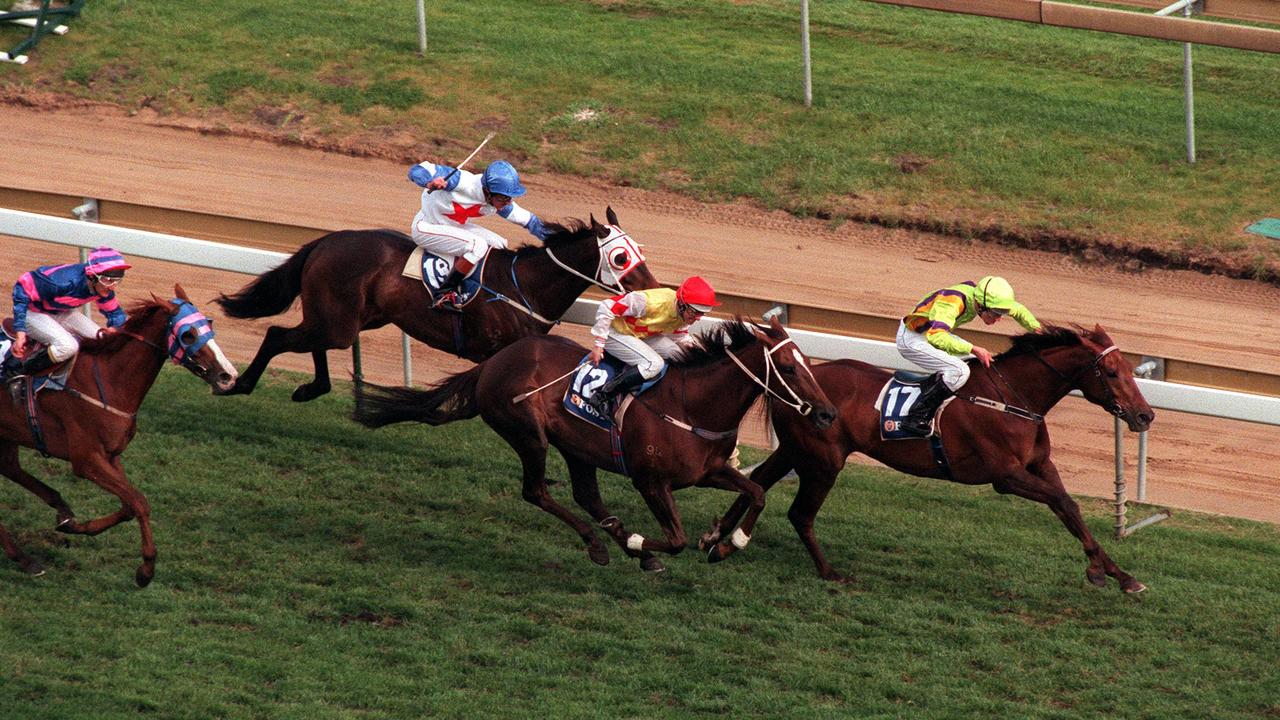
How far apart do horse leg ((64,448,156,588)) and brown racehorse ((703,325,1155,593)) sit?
3.00m

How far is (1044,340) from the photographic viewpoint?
9.34 m

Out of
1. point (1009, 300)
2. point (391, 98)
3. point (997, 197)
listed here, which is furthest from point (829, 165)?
point (1009, 300)

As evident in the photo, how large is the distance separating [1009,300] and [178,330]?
4.36m

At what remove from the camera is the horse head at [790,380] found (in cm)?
860

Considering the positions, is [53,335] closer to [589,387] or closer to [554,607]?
[589,387]

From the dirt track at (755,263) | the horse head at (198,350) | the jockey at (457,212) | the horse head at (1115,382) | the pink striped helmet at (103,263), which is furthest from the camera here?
the dirt track at (755,263)

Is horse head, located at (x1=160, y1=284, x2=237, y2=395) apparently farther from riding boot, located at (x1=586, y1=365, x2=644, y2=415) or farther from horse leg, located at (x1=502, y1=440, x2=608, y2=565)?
riding boot, located at (x1=586, y1=365, x2=644, y2=415)

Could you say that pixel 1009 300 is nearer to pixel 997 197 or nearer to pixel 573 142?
pixel 997 197

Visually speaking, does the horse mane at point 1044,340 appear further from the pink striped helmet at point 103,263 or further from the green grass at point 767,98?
the green grass at point 767,98

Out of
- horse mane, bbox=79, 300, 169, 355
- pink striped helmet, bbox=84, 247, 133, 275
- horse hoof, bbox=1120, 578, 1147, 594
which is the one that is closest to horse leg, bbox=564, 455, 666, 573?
horse mane, bbox=79, 300, 169, 355

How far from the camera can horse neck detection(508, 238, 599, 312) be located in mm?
10242

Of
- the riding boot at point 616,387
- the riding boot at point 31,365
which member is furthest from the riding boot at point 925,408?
the riding boot at point 31,365

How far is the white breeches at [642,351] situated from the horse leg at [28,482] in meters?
3.07

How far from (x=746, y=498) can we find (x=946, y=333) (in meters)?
1.43
